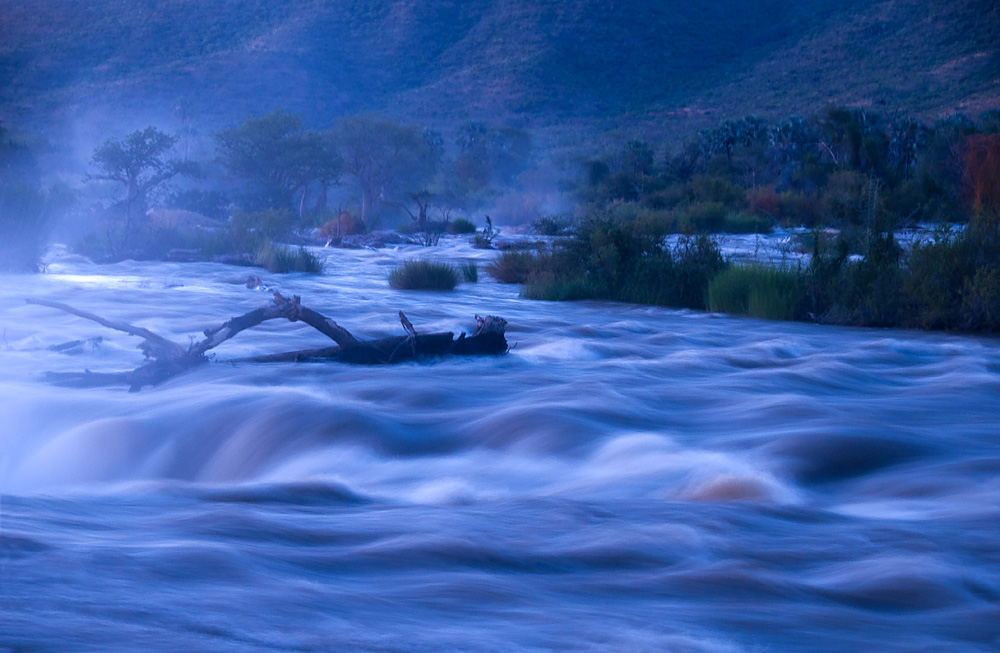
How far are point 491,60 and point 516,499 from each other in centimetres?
7155

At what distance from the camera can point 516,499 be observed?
4996mm

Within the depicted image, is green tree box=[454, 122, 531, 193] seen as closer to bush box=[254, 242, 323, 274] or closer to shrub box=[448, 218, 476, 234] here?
shrub box=[448, 218, 476, 234]

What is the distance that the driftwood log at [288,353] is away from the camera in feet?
24.7

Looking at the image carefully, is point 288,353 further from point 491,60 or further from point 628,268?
point 491,60

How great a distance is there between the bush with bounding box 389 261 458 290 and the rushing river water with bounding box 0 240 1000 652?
6.67m

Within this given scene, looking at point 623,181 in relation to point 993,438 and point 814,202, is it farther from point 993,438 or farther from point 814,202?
point 993,438

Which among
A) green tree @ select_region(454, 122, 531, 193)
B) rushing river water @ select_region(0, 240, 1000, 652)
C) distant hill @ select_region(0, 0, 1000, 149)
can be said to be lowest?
rushing river water @ select_region(0, 240, 1000, 652)

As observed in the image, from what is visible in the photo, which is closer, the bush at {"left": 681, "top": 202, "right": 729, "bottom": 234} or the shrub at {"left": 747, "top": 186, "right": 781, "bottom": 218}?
the bush at {"left": 681, "top": 202, "right": 729, "bottom": 234}

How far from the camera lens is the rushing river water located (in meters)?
3.01

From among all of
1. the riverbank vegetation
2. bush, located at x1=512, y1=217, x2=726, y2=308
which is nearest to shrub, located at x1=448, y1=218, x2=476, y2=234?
the riverbank vegetation

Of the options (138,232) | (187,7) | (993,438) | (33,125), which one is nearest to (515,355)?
(993,438)

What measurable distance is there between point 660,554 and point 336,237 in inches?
1021

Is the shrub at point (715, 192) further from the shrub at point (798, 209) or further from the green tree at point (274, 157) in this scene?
the green tree at point (274, 157)

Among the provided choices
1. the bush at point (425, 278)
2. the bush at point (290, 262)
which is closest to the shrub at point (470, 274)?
the bush at point (425, 278)
